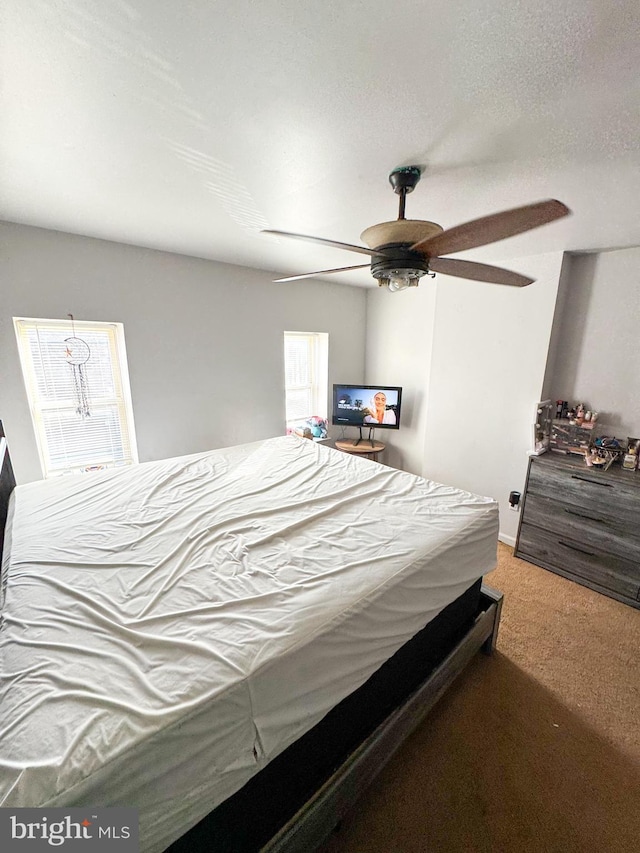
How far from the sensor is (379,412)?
395 centimetres

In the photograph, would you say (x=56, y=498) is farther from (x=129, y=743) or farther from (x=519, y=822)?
(x=519, y=822)

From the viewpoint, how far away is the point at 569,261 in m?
2.56

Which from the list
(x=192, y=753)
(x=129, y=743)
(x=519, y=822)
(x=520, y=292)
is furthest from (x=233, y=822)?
(x=520, y=292)

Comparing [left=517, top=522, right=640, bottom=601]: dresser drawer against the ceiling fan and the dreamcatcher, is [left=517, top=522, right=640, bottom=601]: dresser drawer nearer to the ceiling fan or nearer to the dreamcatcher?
the ceiling fan

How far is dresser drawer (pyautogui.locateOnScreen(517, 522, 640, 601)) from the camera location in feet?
7.30

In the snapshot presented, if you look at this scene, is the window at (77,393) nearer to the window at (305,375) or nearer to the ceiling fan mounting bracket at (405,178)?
the window at (305,375)

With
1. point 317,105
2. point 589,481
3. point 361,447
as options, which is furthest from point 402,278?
point 361,447

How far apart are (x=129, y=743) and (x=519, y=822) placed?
1.46 metres

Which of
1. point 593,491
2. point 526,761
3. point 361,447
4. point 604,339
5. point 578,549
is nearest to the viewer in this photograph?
point 526,761

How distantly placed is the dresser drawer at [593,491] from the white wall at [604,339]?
1.76 ft

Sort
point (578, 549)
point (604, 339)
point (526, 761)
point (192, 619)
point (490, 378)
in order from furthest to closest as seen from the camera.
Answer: point (490, 378) → point (604, 339) → point (578, 549) → point (526, 761) → point (192, 619)

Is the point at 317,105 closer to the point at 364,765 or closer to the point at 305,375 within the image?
the point at 364,765

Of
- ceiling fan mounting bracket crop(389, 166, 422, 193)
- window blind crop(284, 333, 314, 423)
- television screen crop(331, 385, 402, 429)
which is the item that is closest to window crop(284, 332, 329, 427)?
window blind crop(284, 333, 314, 423)

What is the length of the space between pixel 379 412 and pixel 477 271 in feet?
8.00
